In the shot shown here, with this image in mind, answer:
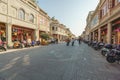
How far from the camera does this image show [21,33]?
84.7 feet

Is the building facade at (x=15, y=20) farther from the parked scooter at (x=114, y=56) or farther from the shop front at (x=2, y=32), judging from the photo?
the parked scooter at (x=114, y=56)

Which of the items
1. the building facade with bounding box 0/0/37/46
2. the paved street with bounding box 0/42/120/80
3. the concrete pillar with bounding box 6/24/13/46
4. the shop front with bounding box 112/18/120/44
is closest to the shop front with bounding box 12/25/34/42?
the building facade with bounding box 0/0/37/46

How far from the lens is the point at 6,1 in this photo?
65.6ft

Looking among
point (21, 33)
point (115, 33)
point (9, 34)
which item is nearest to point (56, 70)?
point (115, 33)

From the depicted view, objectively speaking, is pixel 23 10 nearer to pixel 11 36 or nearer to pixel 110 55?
pixel 11 36

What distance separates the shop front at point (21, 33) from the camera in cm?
2297

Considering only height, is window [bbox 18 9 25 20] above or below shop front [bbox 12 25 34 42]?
above

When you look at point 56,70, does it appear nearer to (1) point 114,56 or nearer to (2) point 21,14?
(1) point 114,56

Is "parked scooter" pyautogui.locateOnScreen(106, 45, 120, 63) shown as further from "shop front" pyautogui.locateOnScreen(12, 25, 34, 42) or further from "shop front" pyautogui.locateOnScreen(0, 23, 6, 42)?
"shop front" pyautogui.locateOnScreen(12, 25, 34, 42)

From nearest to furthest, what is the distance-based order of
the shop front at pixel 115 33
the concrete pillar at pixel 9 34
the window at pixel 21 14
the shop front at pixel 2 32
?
1. the shop front at pixel 115 33
2. the shop front at pixel 2 32
3. the concrete pillar at pixel 9 34
4. the window at pixel 21 14

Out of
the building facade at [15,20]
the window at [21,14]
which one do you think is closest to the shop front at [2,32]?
the building facade at [15,20]

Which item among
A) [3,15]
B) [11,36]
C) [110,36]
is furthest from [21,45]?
[110,36]

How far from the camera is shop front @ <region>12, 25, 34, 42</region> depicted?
22967 mm

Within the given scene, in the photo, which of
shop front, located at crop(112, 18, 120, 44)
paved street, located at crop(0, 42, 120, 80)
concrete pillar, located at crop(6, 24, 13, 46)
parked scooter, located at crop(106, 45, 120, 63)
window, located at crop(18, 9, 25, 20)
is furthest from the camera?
window, located at crop(18, 9, 25, 20)
